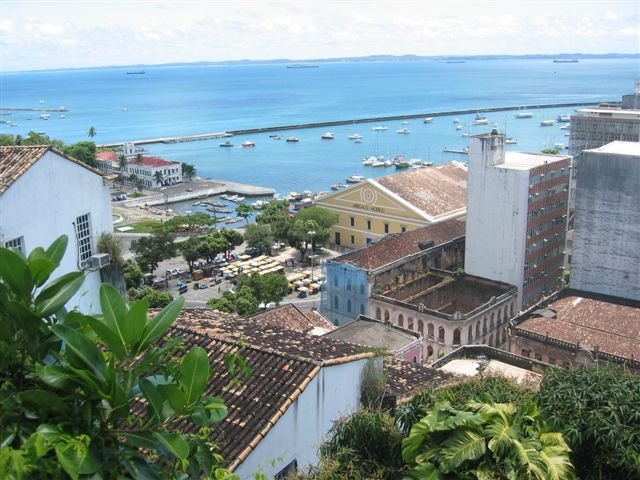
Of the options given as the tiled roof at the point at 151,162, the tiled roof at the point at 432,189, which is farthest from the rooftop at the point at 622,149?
the tiled roof at the point at 151,162

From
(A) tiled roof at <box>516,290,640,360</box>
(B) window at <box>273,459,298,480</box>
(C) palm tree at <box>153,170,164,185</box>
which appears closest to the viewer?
(B) window at <box>273,459,298,480</box>

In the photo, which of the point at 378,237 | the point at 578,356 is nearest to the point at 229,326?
the point at 578,356

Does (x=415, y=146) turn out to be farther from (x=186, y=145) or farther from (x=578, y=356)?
(x=578, y=356)

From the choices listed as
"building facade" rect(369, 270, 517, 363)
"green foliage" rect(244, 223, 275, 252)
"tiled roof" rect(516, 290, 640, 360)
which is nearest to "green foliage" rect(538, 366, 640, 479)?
"tiled roof" rect(516, 290, 640, 360)

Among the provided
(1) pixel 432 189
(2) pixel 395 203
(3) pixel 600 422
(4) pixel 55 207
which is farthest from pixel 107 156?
(3) pixel 600 422

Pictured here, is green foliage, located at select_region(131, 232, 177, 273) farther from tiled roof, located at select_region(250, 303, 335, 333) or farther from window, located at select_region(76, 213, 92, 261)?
window, located at select_region(76, 213, 92, 261)

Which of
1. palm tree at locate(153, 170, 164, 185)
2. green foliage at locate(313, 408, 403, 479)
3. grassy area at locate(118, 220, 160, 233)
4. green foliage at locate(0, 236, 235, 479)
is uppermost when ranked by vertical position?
green foliage at locate(0, 236, 235, 479)

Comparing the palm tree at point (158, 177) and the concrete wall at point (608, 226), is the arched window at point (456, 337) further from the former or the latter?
the palm tree at point (158, 177)

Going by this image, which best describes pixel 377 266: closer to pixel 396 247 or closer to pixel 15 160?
pixel 396 247
